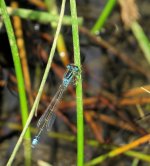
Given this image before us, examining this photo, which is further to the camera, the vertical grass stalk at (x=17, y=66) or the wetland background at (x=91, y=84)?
the wetland background at (x=91, y=84)

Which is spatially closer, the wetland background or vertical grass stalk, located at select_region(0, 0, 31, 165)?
vertical grass stalk, located at select_region(0, 0, 31, 165)

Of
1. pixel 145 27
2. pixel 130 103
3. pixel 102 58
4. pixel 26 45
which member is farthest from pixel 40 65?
pixel 145 27

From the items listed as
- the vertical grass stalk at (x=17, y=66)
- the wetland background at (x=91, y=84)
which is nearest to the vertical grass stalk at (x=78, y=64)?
the vertical grass stalk at (x=17, y=66)

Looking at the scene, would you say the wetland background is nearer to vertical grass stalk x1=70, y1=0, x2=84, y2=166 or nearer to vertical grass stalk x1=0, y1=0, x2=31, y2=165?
vertical grass stalk x1=0, y1=0, x2=31, y2=165

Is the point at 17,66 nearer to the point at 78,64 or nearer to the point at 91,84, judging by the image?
the point at 78,64

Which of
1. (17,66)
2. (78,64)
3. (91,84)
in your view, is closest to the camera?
(78,64)

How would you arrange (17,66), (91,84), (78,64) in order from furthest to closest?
(91,84) < (17,66) < (78,64)

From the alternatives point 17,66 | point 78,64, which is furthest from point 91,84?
point 78,64

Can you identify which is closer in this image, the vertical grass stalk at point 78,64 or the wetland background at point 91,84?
the vertical grass stalk at point 78,64

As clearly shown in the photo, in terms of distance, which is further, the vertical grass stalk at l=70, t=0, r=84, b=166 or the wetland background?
the wetland background

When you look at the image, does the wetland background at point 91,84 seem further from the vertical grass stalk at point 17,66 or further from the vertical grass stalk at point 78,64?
the vertical grass stalk at point 78,64

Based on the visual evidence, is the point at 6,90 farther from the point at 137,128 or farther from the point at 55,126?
the point at 137,128

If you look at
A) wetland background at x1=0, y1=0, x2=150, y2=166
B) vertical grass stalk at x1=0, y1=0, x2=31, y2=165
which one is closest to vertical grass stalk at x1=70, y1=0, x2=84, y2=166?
vertical grass stalk at x1=0, y1=0, x2=31, y2=165
